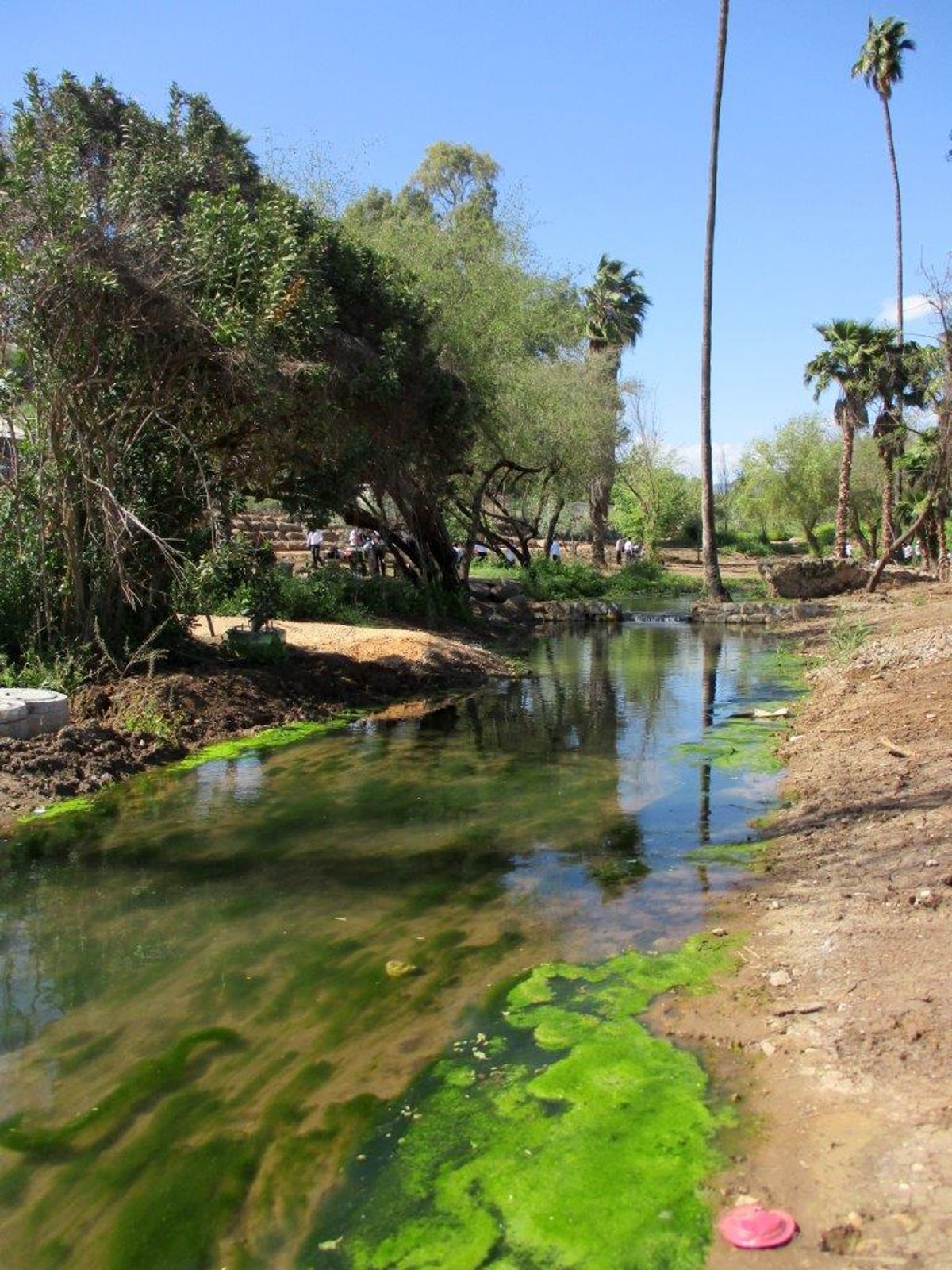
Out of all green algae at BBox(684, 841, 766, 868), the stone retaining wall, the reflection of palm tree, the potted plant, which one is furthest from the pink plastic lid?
the stone retaining wall

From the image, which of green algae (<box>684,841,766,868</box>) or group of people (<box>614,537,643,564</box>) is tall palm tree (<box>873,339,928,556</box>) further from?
green algae (<box>684,841,766,868</box>)

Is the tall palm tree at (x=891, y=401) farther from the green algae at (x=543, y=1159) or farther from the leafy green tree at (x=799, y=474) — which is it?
the green algae at (x=543, y=1159)

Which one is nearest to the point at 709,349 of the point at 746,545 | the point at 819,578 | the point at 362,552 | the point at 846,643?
the point at 819,578

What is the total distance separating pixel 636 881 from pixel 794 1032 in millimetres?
2550

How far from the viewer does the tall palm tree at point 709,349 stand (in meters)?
31.0

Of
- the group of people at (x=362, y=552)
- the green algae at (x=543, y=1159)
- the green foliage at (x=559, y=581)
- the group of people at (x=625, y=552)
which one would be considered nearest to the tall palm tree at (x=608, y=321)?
the group of people at (x=625, y=552)

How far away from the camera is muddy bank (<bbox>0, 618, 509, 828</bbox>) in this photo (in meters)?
10.0

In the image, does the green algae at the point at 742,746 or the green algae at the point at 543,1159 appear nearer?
the green algae at the point at 543,1159

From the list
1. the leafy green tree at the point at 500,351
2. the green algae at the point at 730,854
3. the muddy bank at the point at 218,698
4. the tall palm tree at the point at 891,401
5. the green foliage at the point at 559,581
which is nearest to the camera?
the green algae at the point at 730,854

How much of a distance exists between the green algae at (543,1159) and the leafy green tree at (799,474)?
5159 centimetres

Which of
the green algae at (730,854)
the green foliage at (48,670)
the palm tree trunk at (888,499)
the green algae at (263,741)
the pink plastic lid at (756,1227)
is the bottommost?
the green algae at (730,854)

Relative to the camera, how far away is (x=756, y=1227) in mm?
3357

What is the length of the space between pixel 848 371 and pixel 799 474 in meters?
14.3

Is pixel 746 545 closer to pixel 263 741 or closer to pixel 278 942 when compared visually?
pixel 263 741
